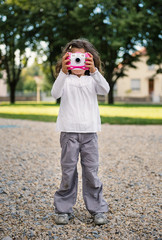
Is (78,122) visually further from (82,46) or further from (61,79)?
(82,46)

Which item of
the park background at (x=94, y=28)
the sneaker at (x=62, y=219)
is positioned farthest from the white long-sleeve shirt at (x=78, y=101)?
the park background at (x=94, y=28)

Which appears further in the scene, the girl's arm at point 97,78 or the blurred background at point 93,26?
the blurred background at point 93,26

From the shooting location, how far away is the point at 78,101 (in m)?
2.56

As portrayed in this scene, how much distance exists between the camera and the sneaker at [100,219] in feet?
8.46

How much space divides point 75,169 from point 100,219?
469mm

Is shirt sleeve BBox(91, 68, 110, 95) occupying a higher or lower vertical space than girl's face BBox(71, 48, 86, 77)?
lower

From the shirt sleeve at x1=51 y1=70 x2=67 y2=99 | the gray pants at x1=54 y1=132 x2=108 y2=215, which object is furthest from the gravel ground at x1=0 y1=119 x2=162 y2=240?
the shirt sleeve at x1=51 y1=70 x2=67 y2=99

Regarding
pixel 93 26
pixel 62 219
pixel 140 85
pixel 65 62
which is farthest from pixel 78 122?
pixel 140 85

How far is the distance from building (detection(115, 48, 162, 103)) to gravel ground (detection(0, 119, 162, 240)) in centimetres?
3261

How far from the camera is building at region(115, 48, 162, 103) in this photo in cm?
3800

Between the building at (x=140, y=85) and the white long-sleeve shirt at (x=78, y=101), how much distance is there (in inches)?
1404

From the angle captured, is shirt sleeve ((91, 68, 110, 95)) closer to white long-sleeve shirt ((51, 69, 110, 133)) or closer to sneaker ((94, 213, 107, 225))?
white long-sleeve shirt ((51, 69, 110, 133))

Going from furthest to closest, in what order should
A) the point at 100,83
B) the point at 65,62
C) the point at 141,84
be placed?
the point at 141,84, the point at 100,83, the point at 65,62

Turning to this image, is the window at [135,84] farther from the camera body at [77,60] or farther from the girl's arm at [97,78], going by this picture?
the camera body at [77,60]
